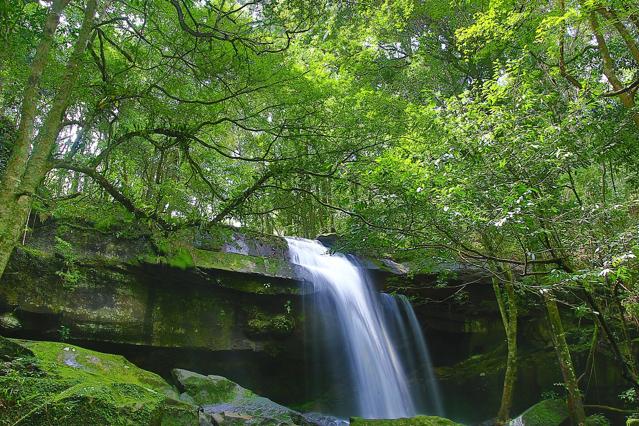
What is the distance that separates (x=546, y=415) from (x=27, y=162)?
10.7m

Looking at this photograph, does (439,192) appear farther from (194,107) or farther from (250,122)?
(194,107)

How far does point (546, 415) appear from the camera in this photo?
9.25 metres

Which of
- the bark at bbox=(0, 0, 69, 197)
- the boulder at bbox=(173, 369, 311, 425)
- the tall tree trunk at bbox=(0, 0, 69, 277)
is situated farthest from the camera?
the boulder at bbox=(173, 369, 311, 425)

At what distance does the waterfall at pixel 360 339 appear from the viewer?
1096cm

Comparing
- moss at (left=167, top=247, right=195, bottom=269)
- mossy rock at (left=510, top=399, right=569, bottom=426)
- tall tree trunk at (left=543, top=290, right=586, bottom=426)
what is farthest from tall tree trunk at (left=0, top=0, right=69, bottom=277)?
mossy rock at (left=510, top=399, right=569, bottom=426)

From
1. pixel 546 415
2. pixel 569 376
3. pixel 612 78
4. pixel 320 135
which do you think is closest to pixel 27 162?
pixel 320 135

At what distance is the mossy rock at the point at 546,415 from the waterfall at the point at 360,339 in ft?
9.68

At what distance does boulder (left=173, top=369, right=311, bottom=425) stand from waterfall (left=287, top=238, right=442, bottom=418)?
3596 millimetres

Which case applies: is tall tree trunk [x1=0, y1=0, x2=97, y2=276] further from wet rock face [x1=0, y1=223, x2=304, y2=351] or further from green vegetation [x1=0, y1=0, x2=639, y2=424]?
wet rock face [x1=0, y1=223, x2=304, y2=351]

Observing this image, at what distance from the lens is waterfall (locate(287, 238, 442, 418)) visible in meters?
11.0

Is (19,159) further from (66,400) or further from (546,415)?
(546,415)

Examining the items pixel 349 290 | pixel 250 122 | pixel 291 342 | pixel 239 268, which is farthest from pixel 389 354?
pixel 250 122

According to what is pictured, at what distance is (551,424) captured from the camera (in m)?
9.05

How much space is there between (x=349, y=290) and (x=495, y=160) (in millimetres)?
7103
